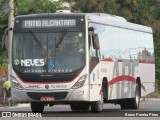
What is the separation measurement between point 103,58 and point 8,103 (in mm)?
13142

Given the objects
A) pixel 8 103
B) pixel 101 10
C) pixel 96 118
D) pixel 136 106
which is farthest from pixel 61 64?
pixel 101 10

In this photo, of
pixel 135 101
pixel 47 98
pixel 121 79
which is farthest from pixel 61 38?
pixel 135 101

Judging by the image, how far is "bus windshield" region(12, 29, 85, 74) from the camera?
26.0 metres

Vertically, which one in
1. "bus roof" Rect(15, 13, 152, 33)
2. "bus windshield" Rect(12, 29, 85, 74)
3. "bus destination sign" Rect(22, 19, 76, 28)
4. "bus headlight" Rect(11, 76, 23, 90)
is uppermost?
"bus roof" Rect(15, 13, 152, 33)

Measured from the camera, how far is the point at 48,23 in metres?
26.6

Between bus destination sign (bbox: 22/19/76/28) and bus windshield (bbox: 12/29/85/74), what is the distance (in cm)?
27

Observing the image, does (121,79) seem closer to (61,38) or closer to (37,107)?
(37,107)

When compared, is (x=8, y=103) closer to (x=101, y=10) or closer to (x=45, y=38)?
(x=45, y=38)

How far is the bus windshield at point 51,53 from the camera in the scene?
85.4 ft

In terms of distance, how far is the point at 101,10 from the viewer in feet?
216

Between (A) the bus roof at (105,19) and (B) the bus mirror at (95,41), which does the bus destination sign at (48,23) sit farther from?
(B) the bus mirror at (95,41)

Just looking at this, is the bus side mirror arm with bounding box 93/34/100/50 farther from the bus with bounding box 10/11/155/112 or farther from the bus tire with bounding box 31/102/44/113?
the bus tire with bounding box 31/102/44/113

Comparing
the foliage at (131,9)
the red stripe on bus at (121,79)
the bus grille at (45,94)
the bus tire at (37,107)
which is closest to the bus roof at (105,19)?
the red stripe on bus at (121,79)

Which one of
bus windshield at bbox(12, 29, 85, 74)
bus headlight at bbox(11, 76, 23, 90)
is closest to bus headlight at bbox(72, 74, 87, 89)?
bus windshield at bbox(12, 29, 85, 74)
